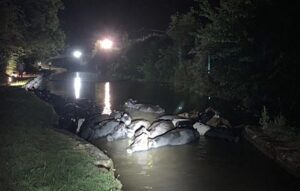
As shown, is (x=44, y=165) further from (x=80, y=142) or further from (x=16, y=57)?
(x=16, y=57)

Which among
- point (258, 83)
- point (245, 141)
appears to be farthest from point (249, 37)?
point (245, 141)

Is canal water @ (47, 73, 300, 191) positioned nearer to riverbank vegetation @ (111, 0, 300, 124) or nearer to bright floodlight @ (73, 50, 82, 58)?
riverbank vegetation @ (111, 0, 300, 124)

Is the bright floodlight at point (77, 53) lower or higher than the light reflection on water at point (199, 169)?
higher

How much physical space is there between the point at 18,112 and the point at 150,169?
965cm

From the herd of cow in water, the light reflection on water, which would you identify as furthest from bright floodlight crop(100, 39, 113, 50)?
the light reflection on water

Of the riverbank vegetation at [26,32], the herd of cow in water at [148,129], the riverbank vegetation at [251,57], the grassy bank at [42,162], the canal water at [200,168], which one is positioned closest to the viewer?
the grassy bank at [42,162]

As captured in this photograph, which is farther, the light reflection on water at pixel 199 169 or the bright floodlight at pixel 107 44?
the bright floodlight at pixel 107 44

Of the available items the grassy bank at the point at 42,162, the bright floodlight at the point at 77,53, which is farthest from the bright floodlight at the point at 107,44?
the grassy bank at the point at 42,162

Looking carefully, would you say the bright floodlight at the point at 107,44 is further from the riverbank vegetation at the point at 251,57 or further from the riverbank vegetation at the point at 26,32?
the riverbank vegetation at the point at 251,57

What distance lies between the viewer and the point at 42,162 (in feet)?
42.2

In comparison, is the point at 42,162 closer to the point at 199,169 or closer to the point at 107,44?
the point at 199,169

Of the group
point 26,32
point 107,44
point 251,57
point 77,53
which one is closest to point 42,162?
point 251,57

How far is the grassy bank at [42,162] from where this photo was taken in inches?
439

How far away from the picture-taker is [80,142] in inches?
664
